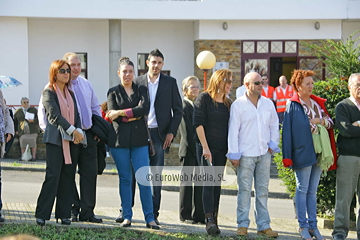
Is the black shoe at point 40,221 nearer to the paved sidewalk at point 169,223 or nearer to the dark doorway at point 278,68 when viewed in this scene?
the paved sidewalk at point 169,223

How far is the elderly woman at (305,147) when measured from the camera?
7.29m

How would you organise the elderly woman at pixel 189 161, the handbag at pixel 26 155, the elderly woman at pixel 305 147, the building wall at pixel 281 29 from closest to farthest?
the elderly woman at pixel 305 147
the elderly woman at pixel 189 161
the handbag at pixel 26 155
the building wall at pixel 281 29

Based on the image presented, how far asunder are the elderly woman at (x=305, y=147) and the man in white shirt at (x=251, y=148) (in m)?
0.26

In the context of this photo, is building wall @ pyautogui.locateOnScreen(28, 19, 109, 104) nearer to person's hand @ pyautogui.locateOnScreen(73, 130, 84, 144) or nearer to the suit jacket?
the suit jacket

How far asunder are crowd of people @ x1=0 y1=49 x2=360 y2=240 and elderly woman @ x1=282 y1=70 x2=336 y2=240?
0.04 ft

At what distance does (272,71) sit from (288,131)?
1964 centimetres

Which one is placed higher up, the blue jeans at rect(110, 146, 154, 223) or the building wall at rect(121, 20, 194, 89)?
the building wall at rect(121, 20, 194, 89)

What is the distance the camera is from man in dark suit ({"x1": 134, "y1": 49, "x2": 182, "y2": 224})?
795cm

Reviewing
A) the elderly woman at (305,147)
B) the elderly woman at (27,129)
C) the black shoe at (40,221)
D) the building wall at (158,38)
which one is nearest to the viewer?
the black shoe at (40,221)

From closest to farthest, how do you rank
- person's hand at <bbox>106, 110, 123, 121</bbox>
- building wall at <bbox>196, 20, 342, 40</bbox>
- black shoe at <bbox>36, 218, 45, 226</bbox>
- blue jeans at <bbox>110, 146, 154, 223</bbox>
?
black shoe at <bbox>36, 218, 45, 226</bbox>
person's hand at <bbox>106, 110, 123, 121</bbox>
blue jeans at <bbox>110, 146, 154, 223</bbox>
building wall at <bbox>196, 20, 342, 40</bbox>

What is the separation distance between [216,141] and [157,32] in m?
17.9

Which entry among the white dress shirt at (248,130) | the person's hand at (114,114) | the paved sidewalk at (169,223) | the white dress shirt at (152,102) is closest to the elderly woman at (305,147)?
the white dress shirt at (248,130)

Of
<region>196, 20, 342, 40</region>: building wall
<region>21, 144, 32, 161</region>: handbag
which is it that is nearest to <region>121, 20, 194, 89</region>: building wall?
<region>196, 20, 342, 40</region>: building wall

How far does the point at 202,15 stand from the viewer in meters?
23.1
